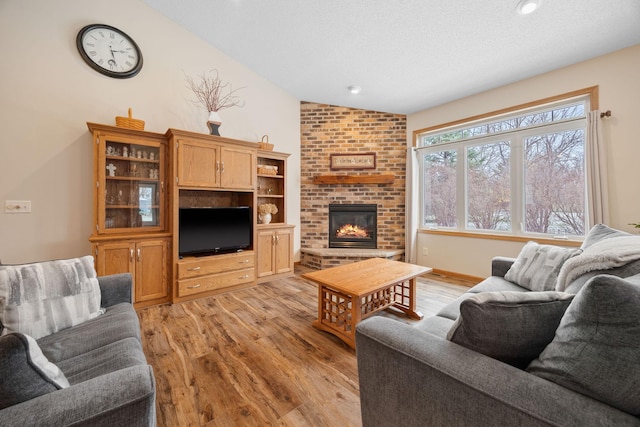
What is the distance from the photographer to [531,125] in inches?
123

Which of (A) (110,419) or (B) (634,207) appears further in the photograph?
(B) (634,207)

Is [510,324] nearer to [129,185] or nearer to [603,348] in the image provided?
[603,348]

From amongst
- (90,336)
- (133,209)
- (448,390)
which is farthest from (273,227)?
(448,390)

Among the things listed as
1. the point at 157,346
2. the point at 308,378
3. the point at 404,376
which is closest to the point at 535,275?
the point at 404,376

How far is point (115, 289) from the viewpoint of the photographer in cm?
169

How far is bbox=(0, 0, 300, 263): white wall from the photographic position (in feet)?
7.43

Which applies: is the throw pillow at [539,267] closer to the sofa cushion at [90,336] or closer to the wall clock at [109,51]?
the sofa cushion at [90,336]

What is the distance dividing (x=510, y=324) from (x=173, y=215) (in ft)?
9.78

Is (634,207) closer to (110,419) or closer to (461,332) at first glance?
(461,332)

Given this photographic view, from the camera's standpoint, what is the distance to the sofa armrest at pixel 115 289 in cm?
167

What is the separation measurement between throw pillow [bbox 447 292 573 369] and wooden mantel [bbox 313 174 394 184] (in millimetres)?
3495

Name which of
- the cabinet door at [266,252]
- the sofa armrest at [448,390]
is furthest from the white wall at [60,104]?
the sofa armrest at [448,390]

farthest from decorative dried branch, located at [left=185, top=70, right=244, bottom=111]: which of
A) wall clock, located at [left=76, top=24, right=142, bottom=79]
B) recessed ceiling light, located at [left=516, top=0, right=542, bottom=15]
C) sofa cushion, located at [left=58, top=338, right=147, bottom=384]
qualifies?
recessed ceiling light, located at [left=516, top=0, right=542, bottom=15]

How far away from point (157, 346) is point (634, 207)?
4.62 m
